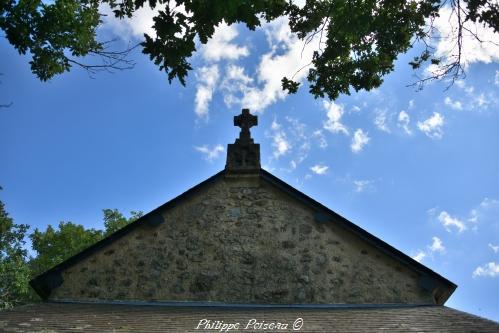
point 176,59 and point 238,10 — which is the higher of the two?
point 238,10

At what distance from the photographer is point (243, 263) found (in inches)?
343

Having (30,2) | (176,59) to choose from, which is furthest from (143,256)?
(30,2)

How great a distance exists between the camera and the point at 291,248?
8.89m

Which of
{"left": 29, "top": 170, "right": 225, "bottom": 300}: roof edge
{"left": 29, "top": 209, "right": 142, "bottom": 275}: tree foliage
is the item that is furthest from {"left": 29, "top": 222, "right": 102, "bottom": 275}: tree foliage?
{"left": 29, "top": 170, "right": 225, "bottom": 300}: roof edge

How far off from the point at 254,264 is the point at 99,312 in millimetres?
3083

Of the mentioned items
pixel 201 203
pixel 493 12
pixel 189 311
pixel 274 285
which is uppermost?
pixel 493 12

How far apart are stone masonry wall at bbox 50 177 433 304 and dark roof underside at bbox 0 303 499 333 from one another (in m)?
0.43

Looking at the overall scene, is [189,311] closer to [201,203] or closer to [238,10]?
[201,203]

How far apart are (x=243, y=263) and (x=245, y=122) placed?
382 cm

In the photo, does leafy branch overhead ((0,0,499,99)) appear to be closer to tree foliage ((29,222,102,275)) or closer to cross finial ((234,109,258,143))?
cross finial ((234,109,258,143))

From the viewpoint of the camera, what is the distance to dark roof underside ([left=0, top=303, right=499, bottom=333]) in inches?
265

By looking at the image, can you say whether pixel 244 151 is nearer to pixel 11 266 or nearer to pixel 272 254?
pixel 272 254

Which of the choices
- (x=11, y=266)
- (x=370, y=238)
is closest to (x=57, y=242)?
(x=11, y=266)

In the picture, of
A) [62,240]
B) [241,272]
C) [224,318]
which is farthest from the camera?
[62,240]
